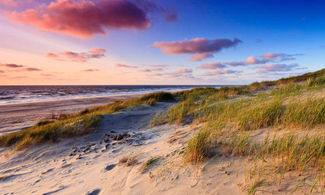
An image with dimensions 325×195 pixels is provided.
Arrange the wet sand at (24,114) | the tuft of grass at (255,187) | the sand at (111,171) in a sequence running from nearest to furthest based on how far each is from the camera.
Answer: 1. the tuft of grass at (255,187)
2. the sand at (111,171)
3. the wet sand at (24,114)

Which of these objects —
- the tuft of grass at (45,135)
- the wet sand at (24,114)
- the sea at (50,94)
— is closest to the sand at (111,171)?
the tuft of grass at (45,135)

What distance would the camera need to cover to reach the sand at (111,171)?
2184 mm

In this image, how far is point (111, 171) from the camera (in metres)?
3.05

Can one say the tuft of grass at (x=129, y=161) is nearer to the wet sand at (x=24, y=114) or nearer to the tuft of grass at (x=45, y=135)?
the tuft of grass at (x=45, y=135)

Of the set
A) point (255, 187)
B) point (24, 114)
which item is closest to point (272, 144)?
point (255, 187)

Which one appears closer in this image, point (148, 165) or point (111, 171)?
point (148, 165)

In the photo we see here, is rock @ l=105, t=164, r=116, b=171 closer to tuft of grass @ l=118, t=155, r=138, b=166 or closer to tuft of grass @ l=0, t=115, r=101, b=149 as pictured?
tuft of grass @ l=118, t=155, r=138, b=166

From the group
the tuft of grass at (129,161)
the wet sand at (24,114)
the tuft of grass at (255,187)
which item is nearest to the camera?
the tuft of grass at (255,187)

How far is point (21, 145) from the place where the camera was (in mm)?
5281

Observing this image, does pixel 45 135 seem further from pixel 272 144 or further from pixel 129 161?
pixel 272 144

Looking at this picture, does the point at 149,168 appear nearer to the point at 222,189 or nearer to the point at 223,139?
the point at 222,189

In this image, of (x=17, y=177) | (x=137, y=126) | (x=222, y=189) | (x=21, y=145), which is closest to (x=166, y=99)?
(x=137, y=126)

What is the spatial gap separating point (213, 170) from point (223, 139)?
2.86ft

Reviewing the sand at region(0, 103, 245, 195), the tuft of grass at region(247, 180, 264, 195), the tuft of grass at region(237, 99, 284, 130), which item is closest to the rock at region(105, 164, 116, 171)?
the sand at region(0, 103, 245, 195)
